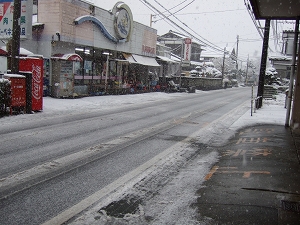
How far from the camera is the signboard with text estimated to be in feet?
44.6

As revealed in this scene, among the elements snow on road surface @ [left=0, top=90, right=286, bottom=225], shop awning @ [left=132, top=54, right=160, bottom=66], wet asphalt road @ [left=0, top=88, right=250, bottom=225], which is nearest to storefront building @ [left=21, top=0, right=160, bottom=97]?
shop awning @ [left=132, top=54, right=160, bottom=66]

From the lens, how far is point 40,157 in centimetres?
626

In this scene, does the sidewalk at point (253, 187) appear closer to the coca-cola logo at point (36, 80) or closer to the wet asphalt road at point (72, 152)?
the wet asphalt road at point (72, 152)

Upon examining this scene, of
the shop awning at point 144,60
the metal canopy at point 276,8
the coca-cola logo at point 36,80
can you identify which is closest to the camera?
the metal canopy at point 276,8

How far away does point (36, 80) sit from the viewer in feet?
42.3

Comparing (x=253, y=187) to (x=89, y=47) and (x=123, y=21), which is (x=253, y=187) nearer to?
(x=89, y=47)

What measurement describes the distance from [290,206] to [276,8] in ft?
25.6

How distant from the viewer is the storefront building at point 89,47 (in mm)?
18234

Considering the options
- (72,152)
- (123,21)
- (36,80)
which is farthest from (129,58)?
(72,152)

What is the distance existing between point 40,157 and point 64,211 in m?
2.71

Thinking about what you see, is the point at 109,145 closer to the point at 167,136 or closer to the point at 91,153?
the point at 91,153

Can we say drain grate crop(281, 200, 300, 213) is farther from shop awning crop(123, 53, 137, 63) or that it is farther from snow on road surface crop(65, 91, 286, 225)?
shop awning crop(123, 53, 137, 63)

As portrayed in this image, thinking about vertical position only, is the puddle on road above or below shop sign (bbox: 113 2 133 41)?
below

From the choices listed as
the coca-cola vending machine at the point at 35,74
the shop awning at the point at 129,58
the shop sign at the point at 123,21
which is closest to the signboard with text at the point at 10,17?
the coca-cola vending machine at the point at 35,74
